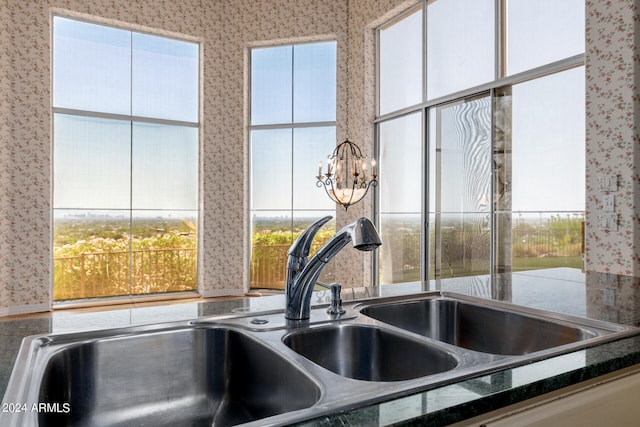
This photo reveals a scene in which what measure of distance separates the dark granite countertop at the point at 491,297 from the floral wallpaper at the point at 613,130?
1.22 metres

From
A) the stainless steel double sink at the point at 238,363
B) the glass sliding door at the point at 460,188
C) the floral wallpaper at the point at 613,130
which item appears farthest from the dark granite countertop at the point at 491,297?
the glass sliding door at the point at 460,188

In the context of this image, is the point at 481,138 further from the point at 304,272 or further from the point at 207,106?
the point at 207,106

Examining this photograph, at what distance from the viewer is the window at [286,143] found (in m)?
5.82

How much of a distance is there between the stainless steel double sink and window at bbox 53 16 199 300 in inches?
191

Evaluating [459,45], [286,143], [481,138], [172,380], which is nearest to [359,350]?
[172,380]

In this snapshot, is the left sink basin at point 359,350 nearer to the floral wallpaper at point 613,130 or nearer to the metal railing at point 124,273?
the floral wallpaper at point 613,130

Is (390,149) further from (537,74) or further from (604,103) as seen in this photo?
(604,103)

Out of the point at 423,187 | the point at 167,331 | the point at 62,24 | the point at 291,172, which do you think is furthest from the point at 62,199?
the point at 167,331

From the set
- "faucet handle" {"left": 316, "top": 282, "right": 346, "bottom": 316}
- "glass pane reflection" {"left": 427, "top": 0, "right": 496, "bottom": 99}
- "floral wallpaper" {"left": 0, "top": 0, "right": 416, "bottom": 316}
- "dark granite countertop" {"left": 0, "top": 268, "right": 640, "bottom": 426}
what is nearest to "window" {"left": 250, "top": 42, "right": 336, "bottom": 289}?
"floral wallpaper" {"left": 0, "top": 0, "right": 416, "bottom": 316}

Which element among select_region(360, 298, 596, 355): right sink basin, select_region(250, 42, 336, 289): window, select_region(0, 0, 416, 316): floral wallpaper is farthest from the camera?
select_region(250, 42, 336, 289): window

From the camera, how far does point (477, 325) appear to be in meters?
1.31

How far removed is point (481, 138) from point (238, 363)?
3544 millimetres

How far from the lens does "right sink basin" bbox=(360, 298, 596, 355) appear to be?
111 cm

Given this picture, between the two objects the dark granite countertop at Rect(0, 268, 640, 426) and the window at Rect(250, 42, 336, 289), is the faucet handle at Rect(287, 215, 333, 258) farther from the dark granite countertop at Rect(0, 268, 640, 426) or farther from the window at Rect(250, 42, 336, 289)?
the window at Rect(250, 42, 336, 289)
